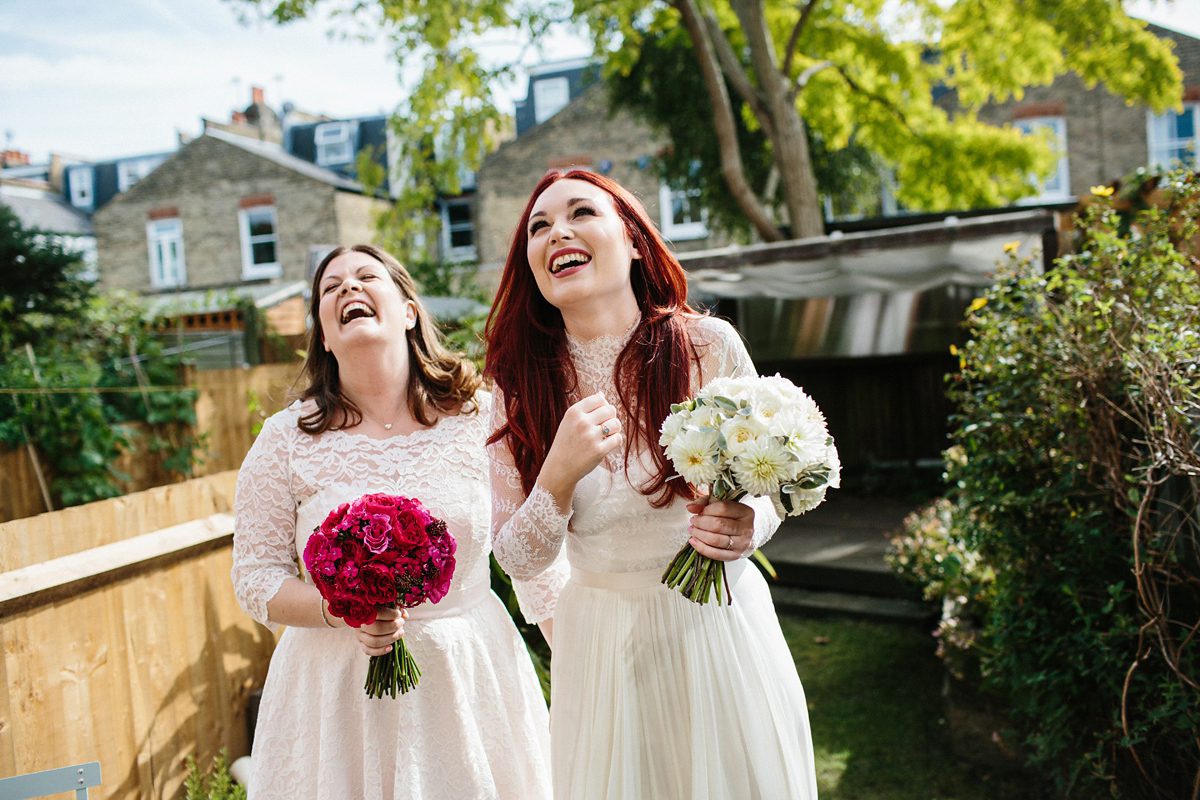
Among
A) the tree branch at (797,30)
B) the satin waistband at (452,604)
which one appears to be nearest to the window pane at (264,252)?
the tree branch at (797,30)

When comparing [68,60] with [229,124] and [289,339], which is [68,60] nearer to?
[289,339]

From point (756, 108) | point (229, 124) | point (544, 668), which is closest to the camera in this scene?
point (544, 668)

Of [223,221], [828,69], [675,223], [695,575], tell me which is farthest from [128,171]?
A: [695,575]

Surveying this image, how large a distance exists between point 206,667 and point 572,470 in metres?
2.30

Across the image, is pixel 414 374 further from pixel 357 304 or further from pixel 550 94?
pixel 550 94

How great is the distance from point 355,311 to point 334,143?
25.9 m

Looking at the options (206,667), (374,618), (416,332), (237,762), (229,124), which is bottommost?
(237,762)

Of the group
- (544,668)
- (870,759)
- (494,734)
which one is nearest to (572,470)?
(494,734)

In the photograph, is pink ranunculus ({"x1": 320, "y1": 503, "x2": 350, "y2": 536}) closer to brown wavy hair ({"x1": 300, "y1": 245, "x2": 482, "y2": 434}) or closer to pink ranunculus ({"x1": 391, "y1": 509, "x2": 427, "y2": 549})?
pink ranunculus ({"x1": 391, "y1": 509, "x2": 427, "y2": 549})

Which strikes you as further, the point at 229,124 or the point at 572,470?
the point at 229,124

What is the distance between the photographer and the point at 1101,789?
2650 millimetres

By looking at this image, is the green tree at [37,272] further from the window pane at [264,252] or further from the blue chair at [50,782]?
the blue chair at [50,782]

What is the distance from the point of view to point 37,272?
443 inches

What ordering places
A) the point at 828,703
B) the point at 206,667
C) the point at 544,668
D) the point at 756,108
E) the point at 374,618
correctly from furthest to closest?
the point at 756,108 → the point at 828,703 → the point at 544,668 → the point at 206,667 → the point at 374,618
